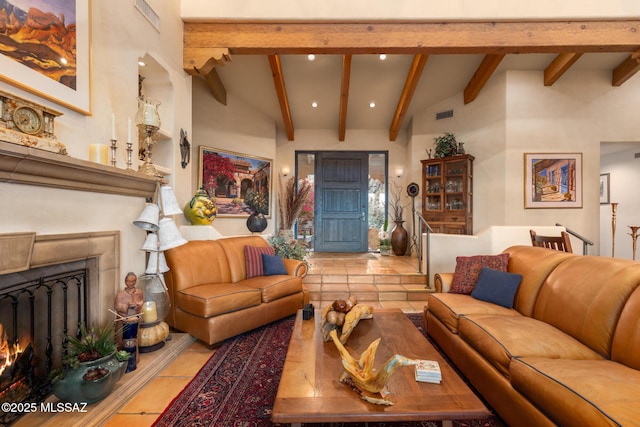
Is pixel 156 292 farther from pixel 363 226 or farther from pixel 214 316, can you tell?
pixel 363 226

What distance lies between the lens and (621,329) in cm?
151

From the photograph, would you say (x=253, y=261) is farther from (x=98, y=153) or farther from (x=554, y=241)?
(x=554, y=241)

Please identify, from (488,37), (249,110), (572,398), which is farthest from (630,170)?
(249,110)

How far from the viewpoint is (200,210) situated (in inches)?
137

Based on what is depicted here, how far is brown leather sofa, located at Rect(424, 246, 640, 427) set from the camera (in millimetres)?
1165

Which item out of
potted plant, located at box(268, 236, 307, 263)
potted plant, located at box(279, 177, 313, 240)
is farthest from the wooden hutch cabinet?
potted plant, located at box(268, 236, 307, 263)

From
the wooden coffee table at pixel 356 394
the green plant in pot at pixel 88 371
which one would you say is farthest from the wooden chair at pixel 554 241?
the green plant in pot at pixel 88 371

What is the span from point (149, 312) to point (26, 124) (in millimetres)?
1501

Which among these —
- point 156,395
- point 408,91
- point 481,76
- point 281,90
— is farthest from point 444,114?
point 156,395

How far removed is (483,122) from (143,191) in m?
5.58

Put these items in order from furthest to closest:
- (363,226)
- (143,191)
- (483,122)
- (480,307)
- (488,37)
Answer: (363,226)
(483,122)
(488,37)
(143,191)
(480,307)

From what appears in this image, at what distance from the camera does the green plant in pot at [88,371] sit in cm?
154

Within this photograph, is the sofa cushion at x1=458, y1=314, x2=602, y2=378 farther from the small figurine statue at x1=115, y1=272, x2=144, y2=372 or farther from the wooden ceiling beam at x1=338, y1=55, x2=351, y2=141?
the wooden ceiling beam at x1=338, y1=55, x2=351, y2=141

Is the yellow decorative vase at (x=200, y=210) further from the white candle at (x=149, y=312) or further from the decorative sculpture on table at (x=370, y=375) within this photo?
the decorative sculpture on table at (x=370, y=375)
